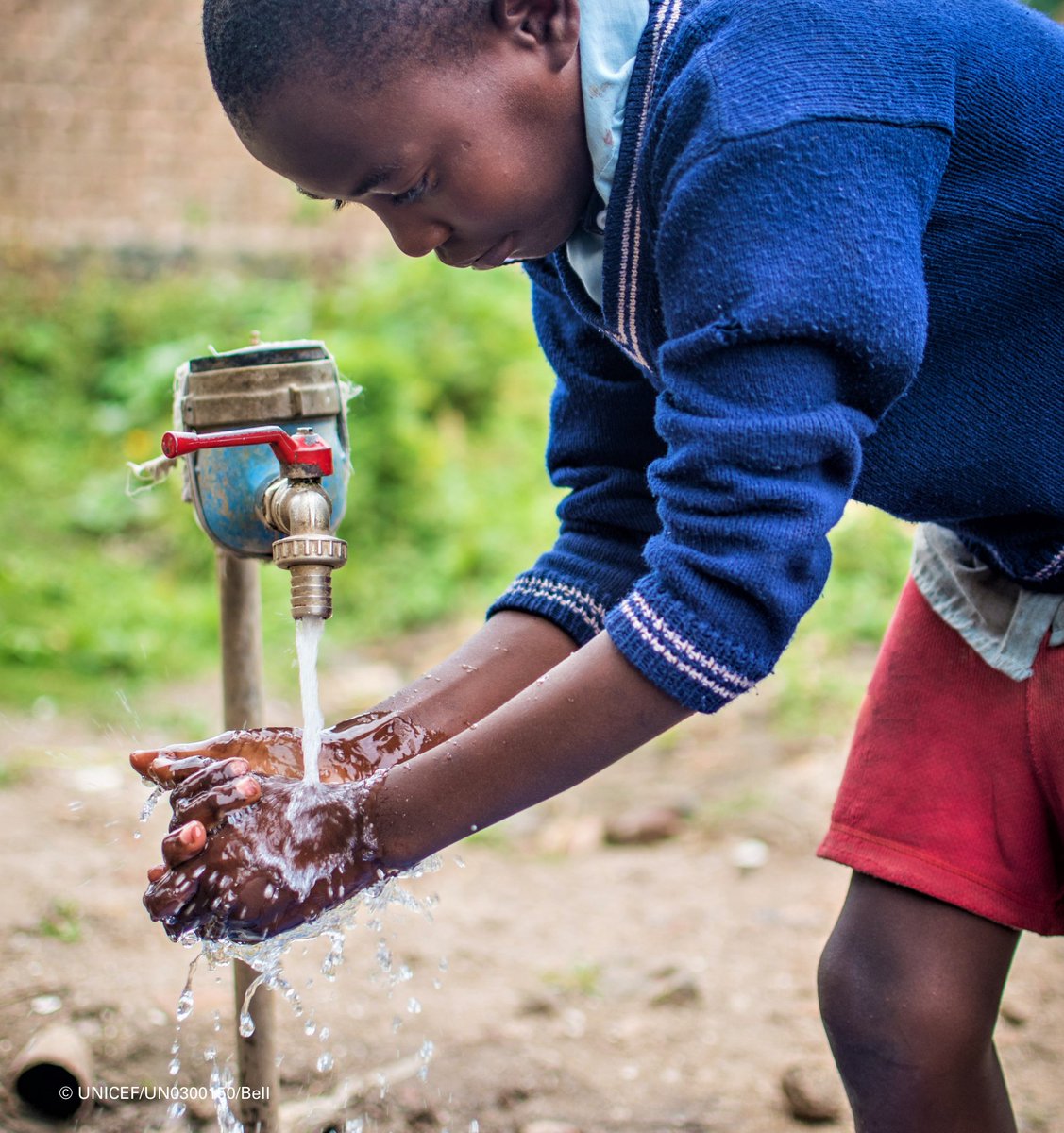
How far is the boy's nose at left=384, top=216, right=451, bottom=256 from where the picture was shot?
1.45 m

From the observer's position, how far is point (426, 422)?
598 cm

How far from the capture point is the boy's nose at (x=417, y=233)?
145 centimetres

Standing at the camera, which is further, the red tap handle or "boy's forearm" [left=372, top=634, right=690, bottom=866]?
the red tap handle

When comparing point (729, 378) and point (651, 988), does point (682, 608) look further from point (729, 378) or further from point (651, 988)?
point (651, 988)

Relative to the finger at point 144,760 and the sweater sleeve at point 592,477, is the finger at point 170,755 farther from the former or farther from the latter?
the sweater sleeve at point 592,477

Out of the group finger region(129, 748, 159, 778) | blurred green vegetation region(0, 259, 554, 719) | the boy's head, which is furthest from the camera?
blurred green vegetation region(0, 259, 554, 719)

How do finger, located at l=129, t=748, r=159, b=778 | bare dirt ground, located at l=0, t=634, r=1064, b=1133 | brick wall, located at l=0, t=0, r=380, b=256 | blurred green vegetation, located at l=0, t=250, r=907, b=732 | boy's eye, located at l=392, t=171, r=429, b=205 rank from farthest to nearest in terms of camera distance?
1. brick wall, located at l=0, t=0, r=380, b=256
2. blurred green vegetation, located at l=0, t=250, r=907, b=732
3. bare dirt ground, located at l=0, t=634, r=1064, b=1133
4. finger, located at l=129, t=748, r=159, b=778
5. boy's eye, located at l=392, t=171, r=429, b=205

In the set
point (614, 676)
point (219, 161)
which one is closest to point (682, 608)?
point (614, 676)

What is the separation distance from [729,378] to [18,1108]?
1.82 metres

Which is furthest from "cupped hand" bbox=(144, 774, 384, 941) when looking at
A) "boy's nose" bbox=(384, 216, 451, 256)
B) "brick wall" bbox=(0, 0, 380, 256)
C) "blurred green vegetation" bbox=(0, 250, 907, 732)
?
"brick wall" bbox=(0, 0, 380, 256)

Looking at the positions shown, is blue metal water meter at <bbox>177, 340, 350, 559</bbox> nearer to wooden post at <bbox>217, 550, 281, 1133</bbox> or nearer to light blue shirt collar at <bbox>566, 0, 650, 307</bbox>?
wooden post at <bbox>217, 550, 281, 1133</bbox>

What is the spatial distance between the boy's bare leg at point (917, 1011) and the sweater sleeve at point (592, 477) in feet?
1.77

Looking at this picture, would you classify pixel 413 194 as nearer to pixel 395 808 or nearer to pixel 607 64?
pixel 607 64

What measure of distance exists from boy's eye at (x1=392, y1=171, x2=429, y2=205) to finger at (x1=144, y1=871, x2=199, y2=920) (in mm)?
770
